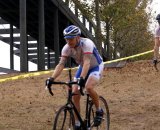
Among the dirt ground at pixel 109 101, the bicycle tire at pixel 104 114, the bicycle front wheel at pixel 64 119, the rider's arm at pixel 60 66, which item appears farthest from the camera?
the dirt ground at pixel 109 101

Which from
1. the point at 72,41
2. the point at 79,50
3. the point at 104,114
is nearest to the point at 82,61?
the point at 79,50

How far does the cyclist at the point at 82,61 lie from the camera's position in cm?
722

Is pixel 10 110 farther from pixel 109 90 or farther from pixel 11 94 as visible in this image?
pixel 109 90

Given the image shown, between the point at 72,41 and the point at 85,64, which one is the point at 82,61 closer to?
the point at 85,64

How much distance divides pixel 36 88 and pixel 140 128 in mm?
6579

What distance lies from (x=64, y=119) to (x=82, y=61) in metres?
1.21

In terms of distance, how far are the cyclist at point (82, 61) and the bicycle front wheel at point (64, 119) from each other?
0.19m

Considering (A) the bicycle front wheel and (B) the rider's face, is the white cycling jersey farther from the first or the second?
(A) the bicycle front wheel

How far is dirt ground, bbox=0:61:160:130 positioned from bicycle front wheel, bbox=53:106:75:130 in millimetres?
2885

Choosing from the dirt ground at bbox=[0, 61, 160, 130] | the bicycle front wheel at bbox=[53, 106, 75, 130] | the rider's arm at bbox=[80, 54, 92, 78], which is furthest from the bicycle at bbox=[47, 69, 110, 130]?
the dirt ground at bbox=[0, 61, 160, 130]

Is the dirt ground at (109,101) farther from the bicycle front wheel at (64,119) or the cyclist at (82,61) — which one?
the bicycle front wheel at (64,119)

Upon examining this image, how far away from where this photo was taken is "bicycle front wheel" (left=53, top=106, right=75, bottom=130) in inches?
265

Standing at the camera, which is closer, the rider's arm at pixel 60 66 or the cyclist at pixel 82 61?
the cyclist at pixel 82 61

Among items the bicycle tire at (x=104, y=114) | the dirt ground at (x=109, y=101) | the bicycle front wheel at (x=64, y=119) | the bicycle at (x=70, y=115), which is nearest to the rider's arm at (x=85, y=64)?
the bicycle at (x=70, y=115)
